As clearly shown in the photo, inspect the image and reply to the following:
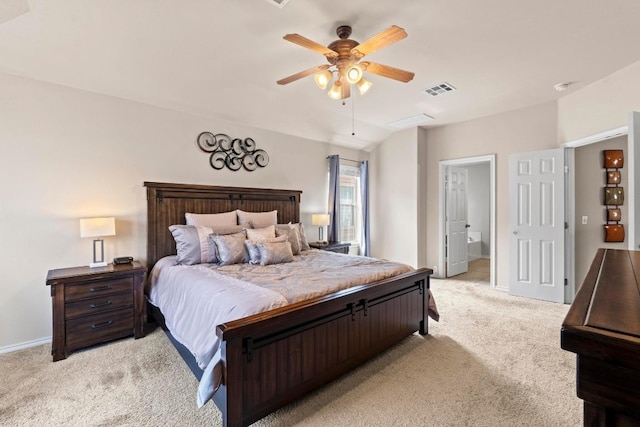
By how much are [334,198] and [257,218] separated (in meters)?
1.75

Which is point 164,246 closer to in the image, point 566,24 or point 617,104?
point 566,24

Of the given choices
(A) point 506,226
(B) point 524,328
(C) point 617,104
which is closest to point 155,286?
(B) point 524,328

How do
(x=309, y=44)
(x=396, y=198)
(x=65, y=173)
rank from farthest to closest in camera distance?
1. (x=396, y=198)
2. (x=65, y=173)
3. (x=309, y=44)

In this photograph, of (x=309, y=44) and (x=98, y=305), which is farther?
(x=98, y=305)

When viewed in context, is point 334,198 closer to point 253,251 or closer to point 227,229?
point 227,229

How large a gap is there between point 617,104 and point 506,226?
6.61 feet

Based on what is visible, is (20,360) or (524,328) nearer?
(20,360)

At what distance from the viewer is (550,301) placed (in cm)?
414

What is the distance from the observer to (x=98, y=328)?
2826 mm

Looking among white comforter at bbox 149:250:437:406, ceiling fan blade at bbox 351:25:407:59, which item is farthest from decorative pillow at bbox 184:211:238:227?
ceiling fan blade at bbox 351:25:407:59

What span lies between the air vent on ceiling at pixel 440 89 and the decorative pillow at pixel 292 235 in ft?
8.23

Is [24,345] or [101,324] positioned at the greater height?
[101,324]

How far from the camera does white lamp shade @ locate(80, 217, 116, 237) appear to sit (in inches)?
114

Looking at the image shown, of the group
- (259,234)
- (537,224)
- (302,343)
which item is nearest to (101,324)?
(259,234)
